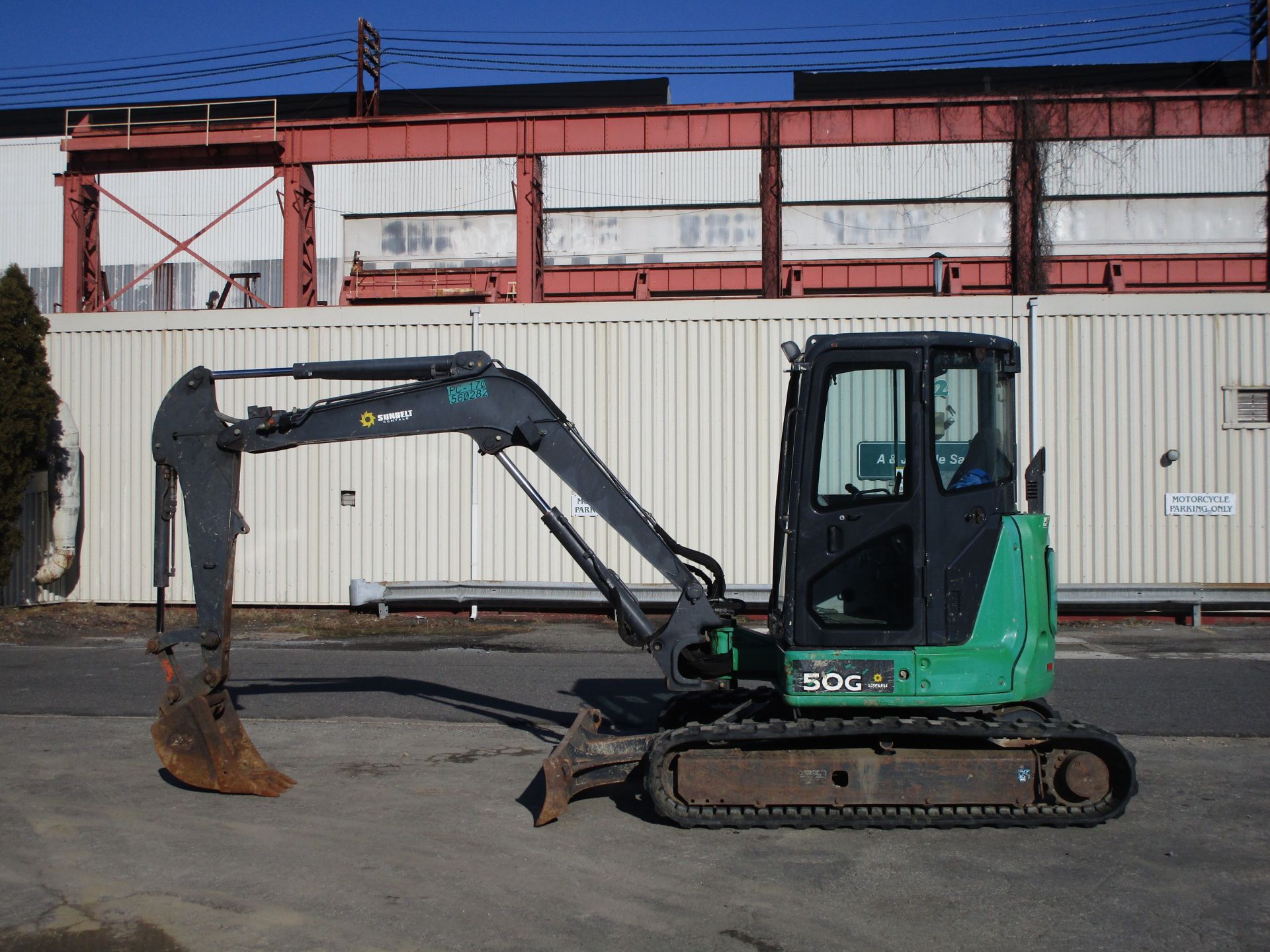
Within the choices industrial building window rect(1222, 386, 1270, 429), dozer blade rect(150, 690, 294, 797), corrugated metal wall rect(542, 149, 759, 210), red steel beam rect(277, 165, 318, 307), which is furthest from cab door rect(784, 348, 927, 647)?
corrugated metal wall rect(542, 149, 759, 210)

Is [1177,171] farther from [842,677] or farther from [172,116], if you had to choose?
[172,116]

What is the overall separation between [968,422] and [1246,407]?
473 inches

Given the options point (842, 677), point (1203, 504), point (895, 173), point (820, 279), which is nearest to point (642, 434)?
point (1203, 504)

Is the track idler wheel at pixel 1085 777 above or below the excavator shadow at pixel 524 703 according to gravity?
above

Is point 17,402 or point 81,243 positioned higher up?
point 81,243

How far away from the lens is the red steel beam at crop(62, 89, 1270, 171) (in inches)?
908

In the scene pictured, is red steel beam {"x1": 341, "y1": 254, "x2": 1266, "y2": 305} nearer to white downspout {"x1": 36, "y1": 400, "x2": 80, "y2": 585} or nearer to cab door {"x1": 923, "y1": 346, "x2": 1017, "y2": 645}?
white downspout {"x1": 36, "y1": 400, "x2": 80, "y2": 585}

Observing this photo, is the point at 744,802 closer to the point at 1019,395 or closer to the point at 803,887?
the point at 803,887

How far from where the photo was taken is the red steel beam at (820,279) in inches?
1038

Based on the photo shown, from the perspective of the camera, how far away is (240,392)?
17.1 m

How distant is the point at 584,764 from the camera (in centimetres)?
623

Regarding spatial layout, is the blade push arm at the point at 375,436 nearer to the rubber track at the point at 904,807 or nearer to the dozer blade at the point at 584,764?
the dozer blade at the point at 584,764

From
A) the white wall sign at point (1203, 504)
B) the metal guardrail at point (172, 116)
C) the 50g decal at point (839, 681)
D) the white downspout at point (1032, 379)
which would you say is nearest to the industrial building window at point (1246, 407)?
the white wall sign at point (1203, 504)

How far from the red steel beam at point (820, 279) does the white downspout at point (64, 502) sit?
1111 cm
